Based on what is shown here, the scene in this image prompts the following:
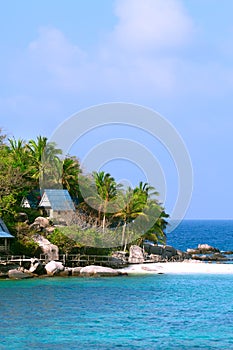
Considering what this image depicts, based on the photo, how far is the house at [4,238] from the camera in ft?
164

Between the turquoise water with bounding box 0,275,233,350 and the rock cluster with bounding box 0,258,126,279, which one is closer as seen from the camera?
the turquoise water with bounding box 0,275,233,350

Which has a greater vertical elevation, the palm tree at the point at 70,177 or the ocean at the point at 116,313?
the palm tree at the point at 70,177

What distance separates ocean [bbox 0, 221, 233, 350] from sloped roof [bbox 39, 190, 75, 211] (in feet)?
57.8

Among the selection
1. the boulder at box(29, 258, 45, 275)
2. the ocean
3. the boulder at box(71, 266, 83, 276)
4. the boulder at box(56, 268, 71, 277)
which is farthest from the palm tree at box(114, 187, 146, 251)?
the boulder at box(29, 258, 45, 275)

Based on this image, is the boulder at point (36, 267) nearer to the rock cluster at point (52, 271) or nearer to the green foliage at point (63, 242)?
the rock cluster at point (52, 271)

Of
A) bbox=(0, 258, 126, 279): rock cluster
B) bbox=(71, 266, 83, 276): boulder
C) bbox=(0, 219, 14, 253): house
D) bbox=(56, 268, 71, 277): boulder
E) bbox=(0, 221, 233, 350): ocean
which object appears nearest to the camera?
bbox=(0, 221, 233, 350): ocean

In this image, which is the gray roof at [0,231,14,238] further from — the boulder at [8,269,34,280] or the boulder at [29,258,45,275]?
the boulder at [8,269,34,280]

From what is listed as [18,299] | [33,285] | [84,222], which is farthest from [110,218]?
[18,299]

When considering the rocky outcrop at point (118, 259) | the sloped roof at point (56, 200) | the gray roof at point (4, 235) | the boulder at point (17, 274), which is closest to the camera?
the boulder at point (17, 274)

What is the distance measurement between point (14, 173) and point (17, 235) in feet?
24.0

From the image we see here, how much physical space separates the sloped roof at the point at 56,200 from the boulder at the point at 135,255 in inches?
351

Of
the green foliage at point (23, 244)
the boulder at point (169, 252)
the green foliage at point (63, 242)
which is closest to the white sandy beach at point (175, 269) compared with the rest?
the green foliage at point (63, 242)

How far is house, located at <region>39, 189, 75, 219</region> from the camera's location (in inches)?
2482

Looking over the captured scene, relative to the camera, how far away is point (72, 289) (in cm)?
4156
